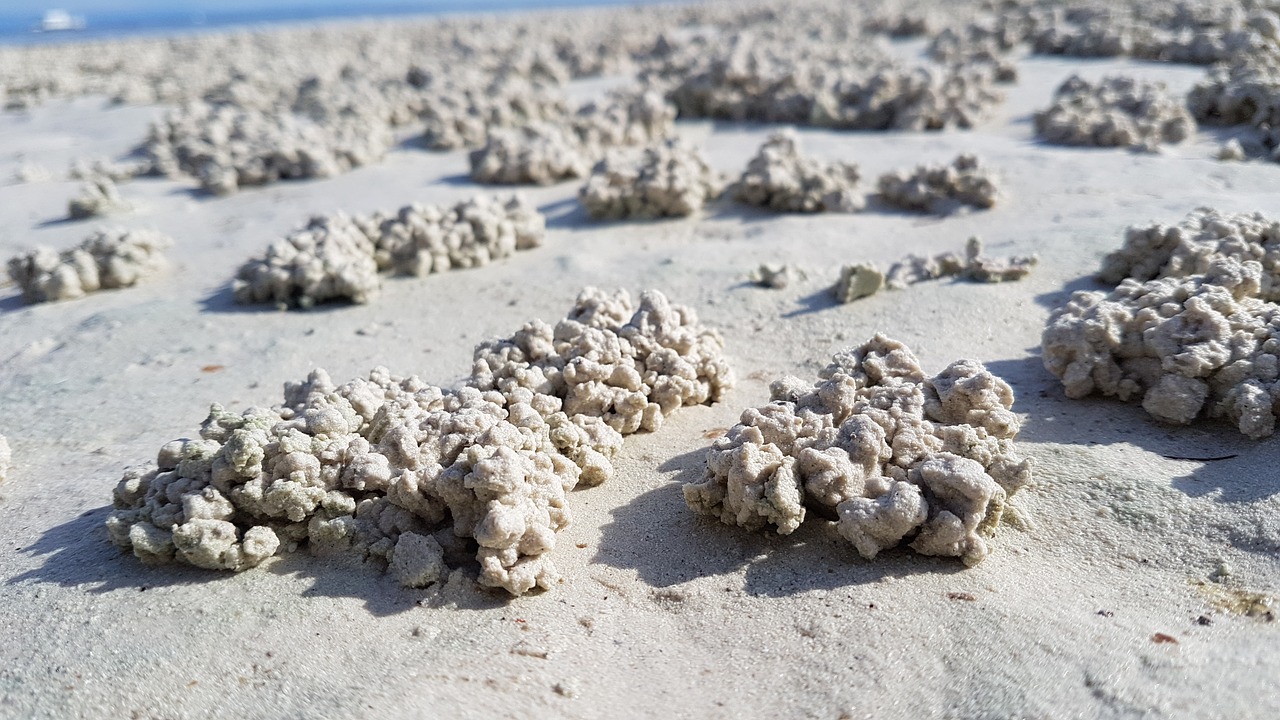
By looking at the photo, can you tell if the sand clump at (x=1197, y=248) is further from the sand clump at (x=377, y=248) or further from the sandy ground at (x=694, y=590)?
the sand clump at (x=377, y=248)

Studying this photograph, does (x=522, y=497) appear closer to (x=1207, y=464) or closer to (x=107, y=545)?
(x=107, y=545)

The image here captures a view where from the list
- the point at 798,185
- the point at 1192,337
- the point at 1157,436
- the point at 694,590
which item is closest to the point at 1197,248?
the point at 1192,337

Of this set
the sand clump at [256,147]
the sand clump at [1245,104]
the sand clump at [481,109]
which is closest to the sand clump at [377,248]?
the sand clump at [256,147]

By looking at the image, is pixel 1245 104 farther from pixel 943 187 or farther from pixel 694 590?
pixel 694 590

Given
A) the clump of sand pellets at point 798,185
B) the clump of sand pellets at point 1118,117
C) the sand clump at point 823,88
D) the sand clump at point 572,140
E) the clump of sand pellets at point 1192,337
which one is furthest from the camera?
the sand clump at point 823,88

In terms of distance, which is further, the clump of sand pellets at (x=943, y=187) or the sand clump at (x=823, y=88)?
the sand clump at (x=823, y=88)

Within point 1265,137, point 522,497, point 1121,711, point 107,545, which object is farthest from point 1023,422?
point 1265,137
